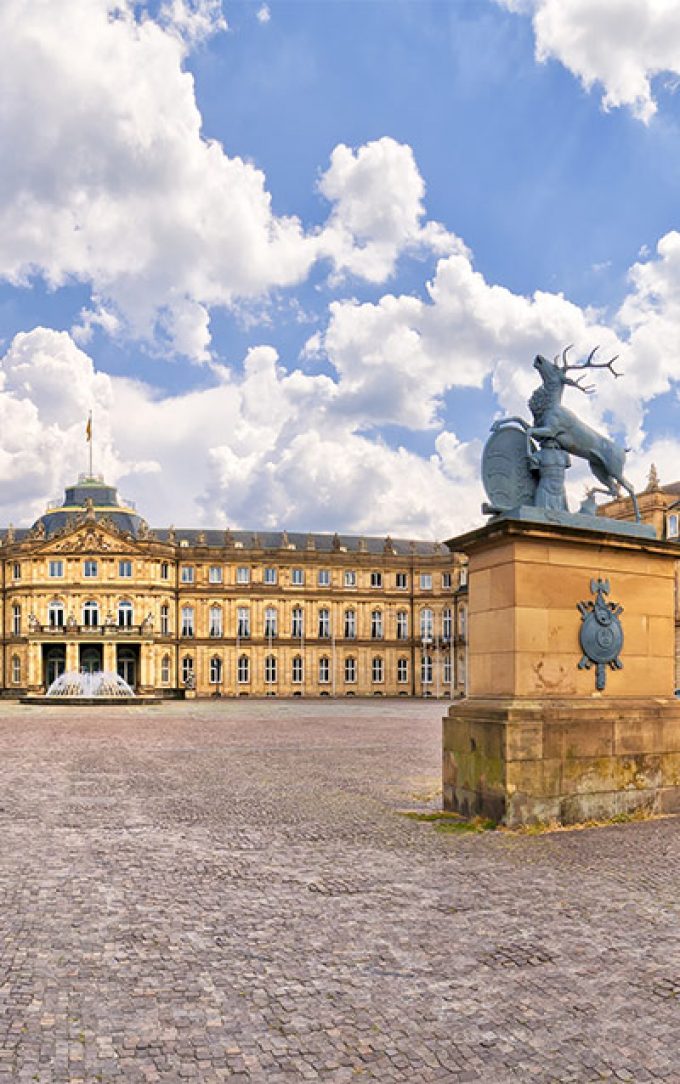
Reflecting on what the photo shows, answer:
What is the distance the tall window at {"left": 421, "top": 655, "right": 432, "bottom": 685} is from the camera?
9312cm

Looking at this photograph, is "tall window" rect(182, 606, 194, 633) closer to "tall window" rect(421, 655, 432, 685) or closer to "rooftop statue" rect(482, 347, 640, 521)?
"tall window" rect(421, 655, 432, 685)

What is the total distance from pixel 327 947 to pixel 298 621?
84.6 meters

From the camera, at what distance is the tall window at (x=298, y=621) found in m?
91.6

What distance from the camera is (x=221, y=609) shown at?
89938 mm

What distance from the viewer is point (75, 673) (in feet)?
262

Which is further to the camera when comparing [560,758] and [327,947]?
[560,758]

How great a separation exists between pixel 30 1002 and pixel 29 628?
82116 millimetres

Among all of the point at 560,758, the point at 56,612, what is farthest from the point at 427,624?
the point at 560,758

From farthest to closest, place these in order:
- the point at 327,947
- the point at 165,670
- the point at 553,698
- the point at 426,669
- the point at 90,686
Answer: the point at 426,669 < the point at 165,670 < the point at 90,686 < the point at 553,698 < the point at 327,947

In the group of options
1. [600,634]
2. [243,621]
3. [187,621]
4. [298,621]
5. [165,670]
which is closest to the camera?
[600,634]

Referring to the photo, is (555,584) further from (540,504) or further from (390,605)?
(390,605)

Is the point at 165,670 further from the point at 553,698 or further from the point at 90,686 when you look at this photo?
the point at 553,698

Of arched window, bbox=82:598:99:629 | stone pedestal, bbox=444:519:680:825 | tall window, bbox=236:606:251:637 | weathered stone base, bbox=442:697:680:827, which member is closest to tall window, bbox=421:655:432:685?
tall window, bbox=236:606:251:637

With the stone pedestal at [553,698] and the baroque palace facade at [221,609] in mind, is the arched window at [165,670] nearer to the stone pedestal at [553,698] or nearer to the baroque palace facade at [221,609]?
the baroque palace facade at [221,609]
